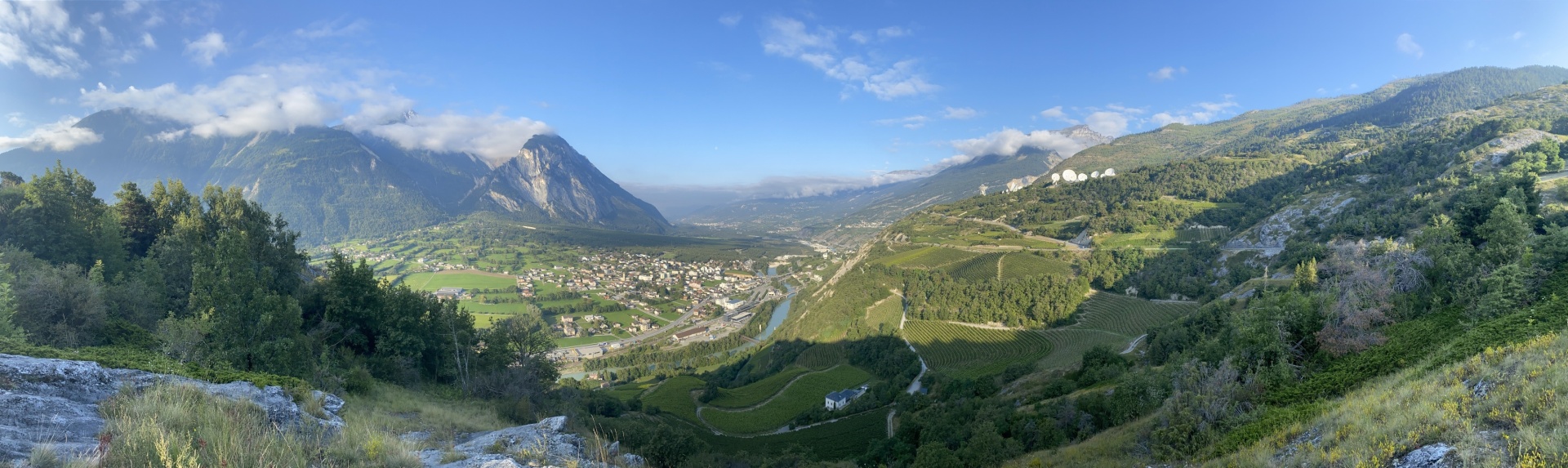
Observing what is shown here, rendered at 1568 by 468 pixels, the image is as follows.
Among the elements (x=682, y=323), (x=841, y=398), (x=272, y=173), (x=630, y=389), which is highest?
(x=272, y=173)

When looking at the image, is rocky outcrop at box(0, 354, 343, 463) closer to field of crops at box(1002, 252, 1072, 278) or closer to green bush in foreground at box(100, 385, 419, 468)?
green bush in foreground at box(100, 385, 419, 468)

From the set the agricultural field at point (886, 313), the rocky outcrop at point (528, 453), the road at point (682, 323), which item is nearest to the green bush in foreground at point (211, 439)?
the rocky outcrop at point (528, 453)

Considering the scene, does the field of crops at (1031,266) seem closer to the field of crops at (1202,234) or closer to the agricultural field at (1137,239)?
the agricultural field at (1137,239)

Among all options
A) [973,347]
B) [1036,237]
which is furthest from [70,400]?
[1036,237]

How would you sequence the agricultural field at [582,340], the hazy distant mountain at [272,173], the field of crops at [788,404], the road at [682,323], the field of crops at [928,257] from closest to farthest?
1. the field of crops at [788,404]
2. the field of crops at [928,257]
3. the agricultural field at [582,340]
4. the road at [682,323]
5. the hazy distant mountain at [272,173]

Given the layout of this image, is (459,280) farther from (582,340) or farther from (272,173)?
(272,173)

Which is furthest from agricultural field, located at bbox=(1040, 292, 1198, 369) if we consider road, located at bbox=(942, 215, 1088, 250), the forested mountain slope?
road, located at bbox=(942, 215, 1088, 250)
